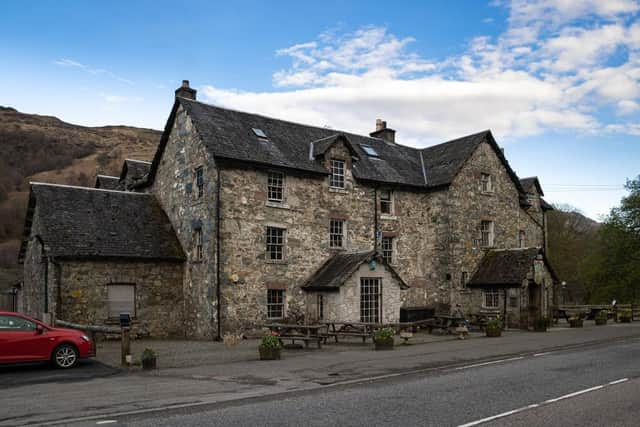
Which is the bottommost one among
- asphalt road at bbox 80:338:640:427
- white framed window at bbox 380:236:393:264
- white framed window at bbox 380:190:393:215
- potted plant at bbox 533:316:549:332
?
potted plant at bbox 533:316:549:332

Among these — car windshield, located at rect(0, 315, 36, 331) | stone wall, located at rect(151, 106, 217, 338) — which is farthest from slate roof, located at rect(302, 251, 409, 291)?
car windshield, located at rect(0, 315, 36, 331)

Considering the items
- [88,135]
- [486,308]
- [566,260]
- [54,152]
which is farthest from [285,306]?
[88,135]

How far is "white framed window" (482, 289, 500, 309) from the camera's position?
3039 centimetres

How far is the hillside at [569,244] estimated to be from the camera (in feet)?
186

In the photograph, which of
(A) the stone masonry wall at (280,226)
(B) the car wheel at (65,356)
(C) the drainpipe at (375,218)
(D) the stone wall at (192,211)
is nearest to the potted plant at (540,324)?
(C) the drainpipe at (375,218)

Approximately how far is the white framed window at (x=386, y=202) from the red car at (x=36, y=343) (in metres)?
17.8

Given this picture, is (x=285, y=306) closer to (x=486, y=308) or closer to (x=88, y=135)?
(x=486, y=308)

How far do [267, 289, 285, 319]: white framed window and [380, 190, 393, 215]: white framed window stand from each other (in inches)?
301

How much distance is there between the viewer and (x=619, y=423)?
8.62 meters

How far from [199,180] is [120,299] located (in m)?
6.10

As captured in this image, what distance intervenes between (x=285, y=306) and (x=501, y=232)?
1479 centimetres

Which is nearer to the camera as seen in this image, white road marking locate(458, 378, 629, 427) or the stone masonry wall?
white road marking locate(458, 378, 629, 427)

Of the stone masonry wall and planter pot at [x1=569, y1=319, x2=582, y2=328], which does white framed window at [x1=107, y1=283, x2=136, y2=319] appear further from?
planter pot at [x1=569, y1=319, x2=582, y2=328]

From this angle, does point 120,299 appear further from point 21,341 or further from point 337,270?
point 21,341
